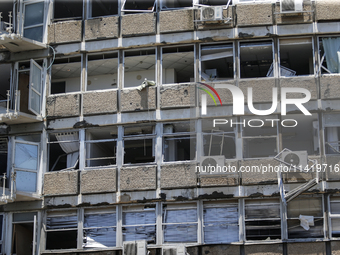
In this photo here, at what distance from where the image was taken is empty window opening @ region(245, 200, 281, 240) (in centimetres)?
1961

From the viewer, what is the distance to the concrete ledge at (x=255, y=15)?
69.0 feet

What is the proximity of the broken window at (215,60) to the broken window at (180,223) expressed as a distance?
4.26 meters

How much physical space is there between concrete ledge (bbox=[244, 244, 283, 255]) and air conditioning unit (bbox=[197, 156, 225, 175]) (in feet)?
7.97

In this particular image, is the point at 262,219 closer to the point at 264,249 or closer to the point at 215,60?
the point at 264,249

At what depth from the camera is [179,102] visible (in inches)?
820

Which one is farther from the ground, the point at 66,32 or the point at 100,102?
the point at 66,32

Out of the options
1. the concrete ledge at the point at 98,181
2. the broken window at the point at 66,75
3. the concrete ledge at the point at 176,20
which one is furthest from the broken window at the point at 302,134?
the broken window at the point at 66,75

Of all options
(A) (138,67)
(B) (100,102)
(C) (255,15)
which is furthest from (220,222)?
(C) (255,15)

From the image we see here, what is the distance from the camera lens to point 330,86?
2031 cm

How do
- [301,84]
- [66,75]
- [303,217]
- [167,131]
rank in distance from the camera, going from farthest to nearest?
[66,75], [167,131], [301,84], [303,217]

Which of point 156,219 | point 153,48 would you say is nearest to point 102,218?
point 156,219

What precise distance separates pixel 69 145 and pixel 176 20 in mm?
5379

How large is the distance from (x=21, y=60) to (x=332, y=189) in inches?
435

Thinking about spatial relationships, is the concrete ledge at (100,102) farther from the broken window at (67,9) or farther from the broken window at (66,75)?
the broken window at (67,9)
